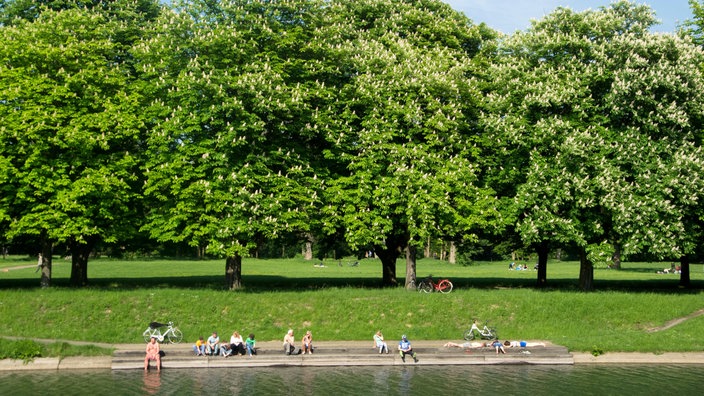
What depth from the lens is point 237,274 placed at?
43.2 metres

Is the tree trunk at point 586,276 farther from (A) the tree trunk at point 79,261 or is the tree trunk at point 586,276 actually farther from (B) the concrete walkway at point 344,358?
(A) the tree trunk at point 79,261

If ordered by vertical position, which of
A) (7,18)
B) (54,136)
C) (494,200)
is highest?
(7,18)

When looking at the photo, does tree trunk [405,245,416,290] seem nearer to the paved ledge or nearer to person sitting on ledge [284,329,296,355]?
the paved ledge

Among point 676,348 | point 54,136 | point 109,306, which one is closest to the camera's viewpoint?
point 676,348

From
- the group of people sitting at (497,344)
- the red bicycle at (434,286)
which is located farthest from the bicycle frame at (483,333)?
the red bicycle at (434,286)

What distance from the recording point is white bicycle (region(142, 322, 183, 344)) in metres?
34.2

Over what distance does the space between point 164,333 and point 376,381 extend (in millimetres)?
13752

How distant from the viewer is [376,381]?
28.2 m

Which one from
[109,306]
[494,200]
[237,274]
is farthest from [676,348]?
[109,306]

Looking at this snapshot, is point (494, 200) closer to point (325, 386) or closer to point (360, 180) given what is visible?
point (360, 180)

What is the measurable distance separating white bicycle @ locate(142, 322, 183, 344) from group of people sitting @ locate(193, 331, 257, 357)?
321cm

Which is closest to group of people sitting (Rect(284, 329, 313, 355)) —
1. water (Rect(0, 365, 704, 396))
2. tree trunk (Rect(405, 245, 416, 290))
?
water (Rect(0, 365, 704, 396))

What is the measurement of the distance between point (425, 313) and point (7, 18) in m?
38.0

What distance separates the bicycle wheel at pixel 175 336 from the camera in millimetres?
35244
